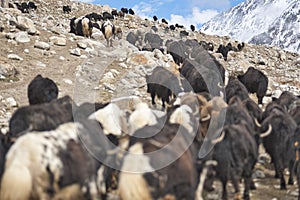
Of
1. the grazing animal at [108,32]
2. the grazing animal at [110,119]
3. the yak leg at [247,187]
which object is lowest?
the yak leg at [247,187]

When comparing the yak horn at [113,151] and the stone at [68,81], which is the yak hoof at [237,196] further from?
the stone at [68,81]

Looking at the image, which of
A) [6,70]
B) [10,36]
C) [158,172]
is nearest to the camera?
[158,172]

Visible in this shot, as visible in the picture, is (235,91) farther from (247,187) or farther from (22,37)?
(22,37)

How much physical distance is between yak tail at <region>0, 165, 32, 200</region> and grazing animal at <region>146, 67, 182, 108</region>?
10185mm

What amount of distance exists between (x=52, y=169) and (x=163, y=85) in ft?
33.7

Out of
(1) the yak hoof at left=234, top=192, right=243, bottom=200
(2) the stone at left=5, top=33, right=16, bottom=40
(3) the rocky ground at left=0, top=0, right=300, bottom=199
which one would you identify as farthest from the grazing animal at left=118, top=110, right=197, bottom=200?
(2) the stone at left=5, top=33, right=16, bottom=40

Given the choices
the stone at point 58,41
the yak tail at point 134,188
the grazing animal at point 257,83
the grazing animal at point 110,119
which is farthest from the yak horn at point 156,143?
the stone at point 58,41

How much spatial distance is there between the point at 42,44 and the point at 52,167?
50.3 ft

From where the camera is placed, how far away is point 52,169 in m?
5.61

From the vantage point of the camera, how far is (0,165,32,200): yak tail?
5316mm

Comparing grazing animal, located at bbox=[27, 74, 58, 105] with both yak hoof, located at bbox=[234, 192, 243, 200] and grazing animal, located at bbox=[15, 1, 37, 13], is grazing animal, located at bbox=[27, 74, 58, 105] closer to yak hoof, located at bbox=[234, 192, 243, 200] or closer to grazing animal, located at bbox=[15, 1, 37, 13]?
yak hoof, located at bbox=[234, 192, 243, 200]

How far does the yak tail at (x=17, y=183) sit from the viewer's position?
532 centimetres

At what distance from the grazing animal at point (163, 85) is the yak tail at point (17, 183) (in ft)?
33.4

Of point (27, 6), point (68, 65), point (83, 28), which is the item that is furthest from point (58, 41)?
point (27, 6)
